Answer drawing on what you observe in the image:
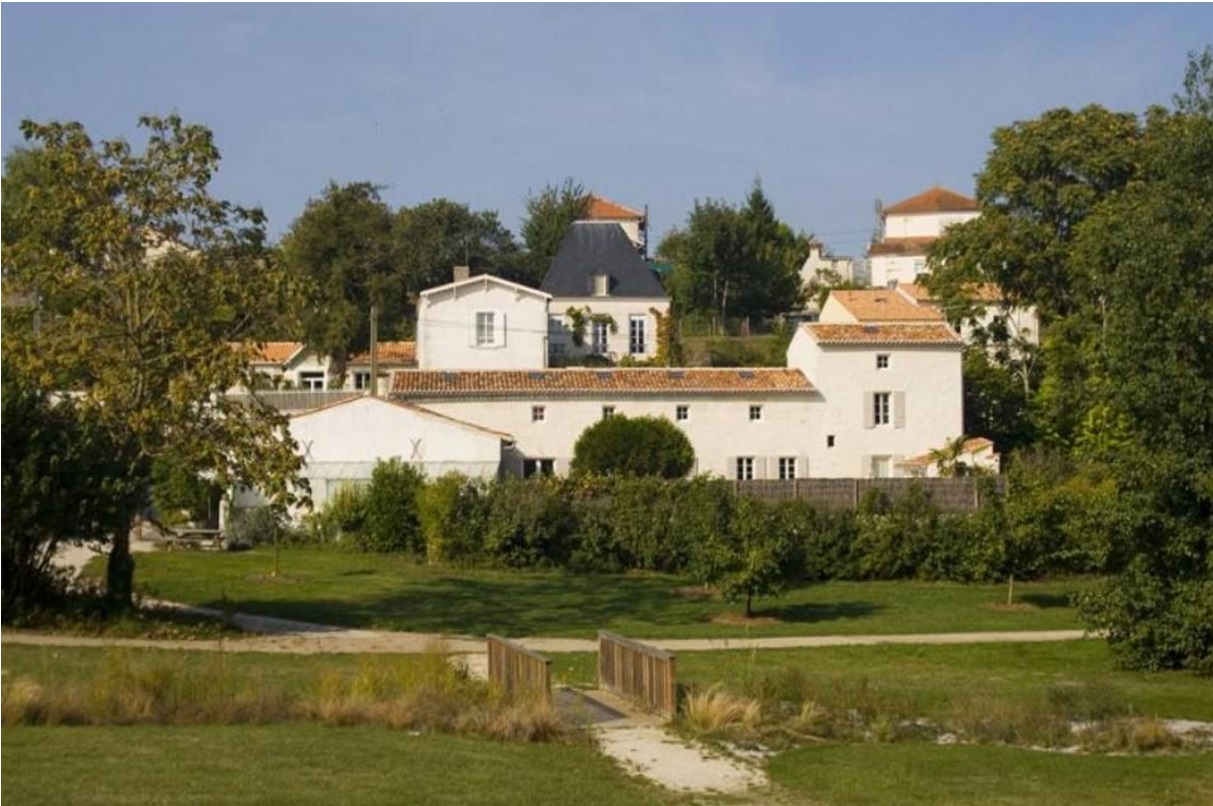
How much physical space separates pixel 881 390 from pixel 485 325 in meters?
16.8

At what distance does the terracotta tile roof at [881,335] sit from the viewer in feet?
201

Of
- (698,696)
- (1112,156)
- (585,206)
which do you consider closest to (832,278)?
(585,206)

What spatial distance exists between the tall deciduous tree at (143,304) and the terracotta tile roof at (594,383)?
91.2 feet

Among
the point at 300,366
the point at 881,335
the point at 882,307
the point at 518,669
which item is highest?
the point at 882,307

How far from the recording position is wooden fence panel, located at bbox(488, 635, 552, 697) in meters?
19.8

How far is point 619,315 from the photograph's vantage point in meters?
81.9

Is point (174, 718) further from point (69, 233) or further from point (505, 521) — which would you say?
point (505, 521)

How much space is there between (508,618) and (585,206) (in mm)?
78148

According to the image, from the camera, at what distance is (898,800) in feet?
52.2

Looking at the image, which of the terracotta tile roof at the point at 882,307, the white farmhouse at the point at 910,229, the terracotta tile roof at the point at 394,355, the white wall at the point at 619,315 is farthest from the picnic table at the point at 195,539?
the white farmhouse at the point at 910,229

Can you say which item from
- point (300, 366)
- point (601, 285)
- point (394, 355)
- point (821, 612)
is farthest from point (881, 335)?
point (300, 366)

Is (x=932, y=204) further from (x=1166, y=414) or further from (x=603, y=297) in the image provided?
(x=1166, y=414)

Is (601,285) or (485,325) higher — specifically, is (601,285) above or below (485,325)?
above

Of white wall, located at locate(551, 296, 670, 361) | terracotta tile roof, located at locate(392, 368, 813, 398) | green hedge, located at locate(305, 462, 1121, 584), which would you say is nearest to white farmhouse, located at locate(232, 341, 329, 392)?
white wall, located at locate(551, 296, 670, 361)
